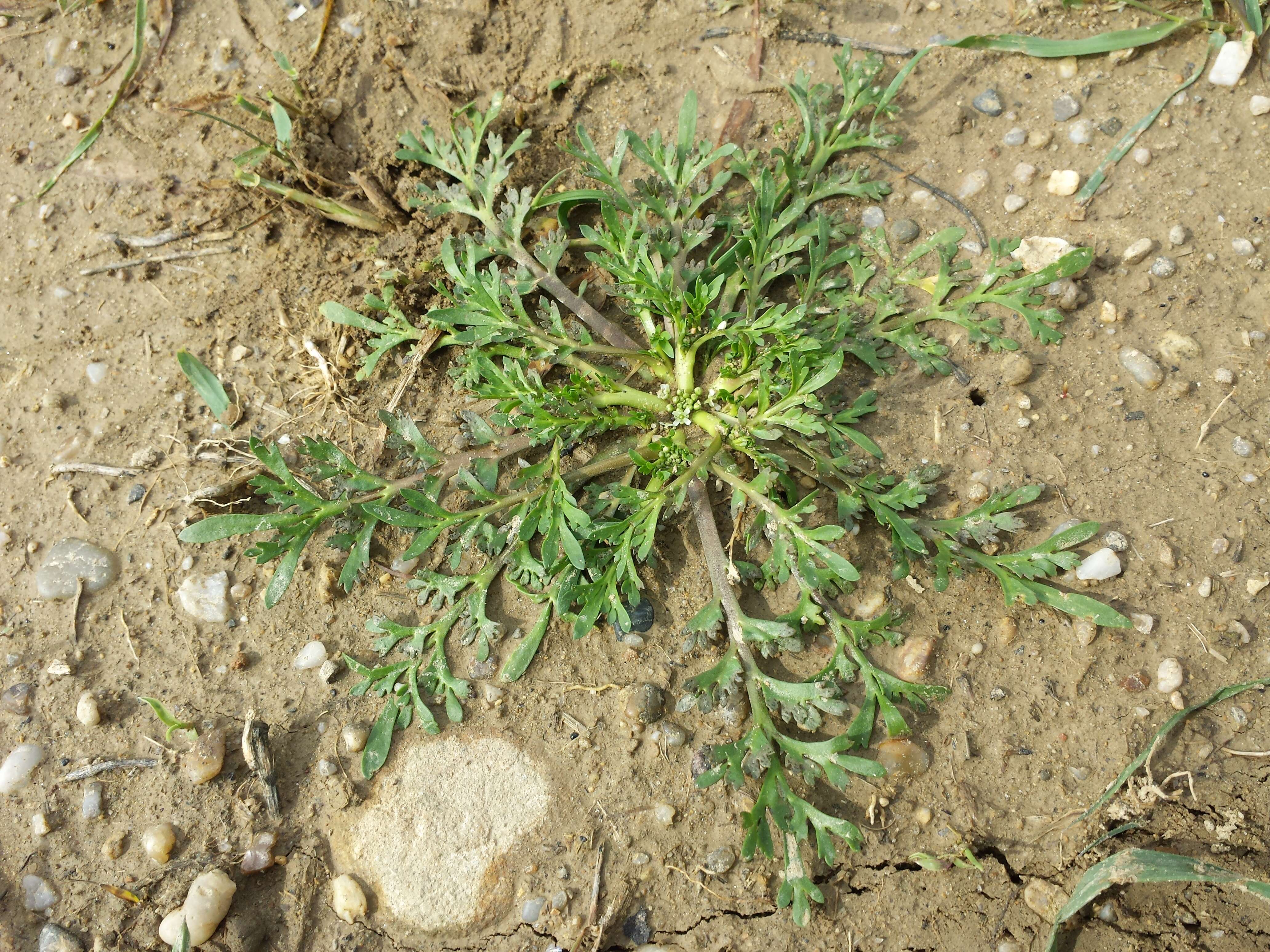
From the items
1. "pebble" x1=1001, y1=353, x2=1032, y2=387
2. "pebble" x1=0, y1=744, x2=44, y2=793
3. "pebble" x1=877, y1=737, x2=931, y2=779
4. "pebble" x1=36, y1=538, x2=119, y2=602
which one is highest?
"pebble" x1=36, y1=538, x2=119, y2=602

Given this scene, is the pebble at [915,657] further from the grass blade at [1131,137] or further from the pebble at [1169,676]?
the grass blade at [1131,137]

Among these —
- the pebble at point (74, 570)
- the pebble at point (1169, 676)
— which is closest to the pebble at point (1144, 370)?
the pebble at point (1169, 676)

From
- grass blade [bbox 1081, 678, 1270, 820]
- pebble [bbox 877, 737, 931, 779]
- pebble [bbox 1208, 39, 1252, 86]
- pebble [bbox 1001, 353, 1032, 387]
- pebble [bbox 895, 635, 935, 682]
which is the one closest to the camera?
grass blade [bbox 1081, 678, 1270, 820]

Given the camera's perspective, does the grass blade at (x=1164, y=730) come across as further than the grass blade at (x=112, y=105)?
No

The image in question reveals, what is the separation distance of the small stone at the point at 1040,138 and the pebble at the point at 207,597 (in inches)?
149

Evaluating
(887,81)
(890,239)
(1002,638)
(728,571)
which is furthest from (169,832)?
(887,81)

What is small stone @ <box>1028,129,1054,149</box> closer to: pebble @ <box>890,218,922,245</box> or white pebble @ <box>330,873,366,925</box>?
pebble @ <box>890,218,922,245</box>

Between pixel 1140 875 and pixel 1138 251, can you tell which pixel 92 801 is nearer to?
pixel 1140 875

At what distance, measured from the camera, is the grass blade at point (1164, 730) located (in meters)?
2.61

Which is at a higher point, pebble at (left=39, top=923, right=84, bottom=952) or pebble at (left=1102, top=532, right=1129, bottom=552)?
pebble at (left=39, top=923, right=84, bottom=952)

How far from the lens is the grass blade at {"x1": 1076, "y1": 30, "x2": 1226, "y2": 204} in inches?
128

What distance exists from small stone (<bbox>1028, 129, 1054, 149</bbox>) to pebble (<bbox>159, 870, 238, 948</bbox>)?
422 cm

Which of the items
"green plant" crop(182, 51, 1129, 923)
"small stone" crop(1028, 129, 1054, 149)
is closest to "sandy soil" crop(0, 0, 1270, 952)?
"small stone" crop(1028, 129, 1054, 149)

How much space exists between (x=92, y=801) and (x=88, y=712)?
316mm
